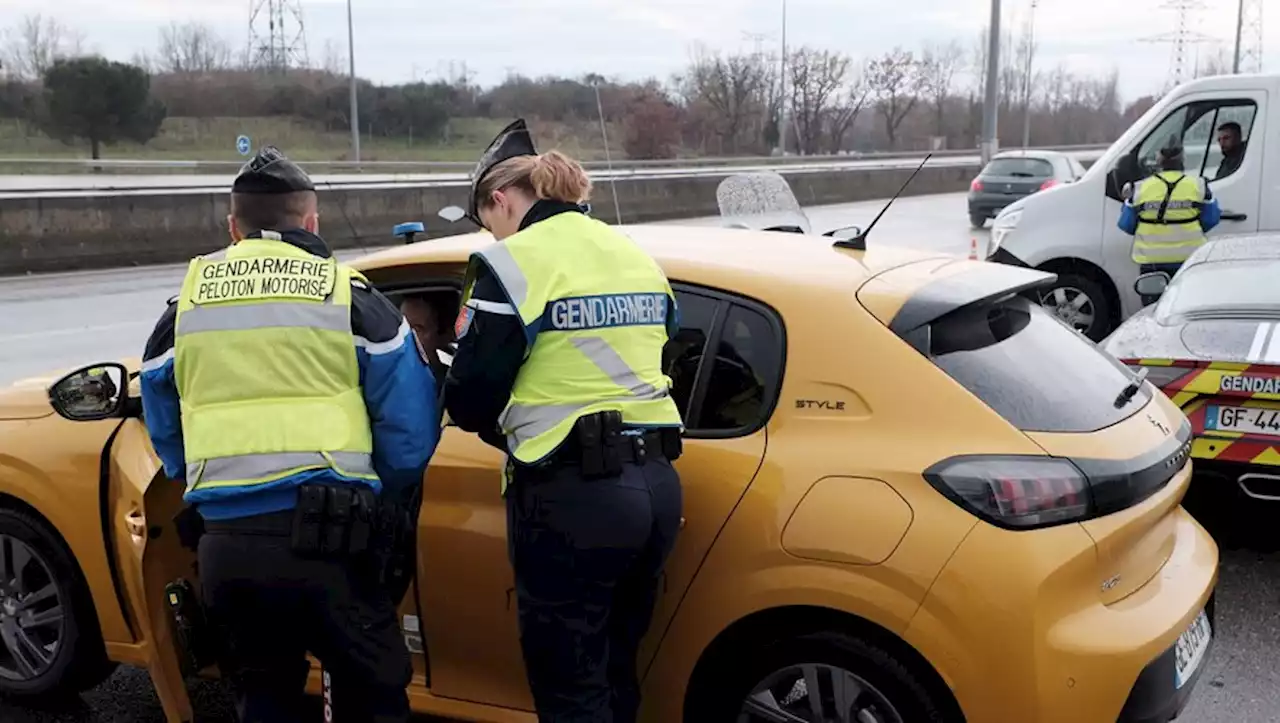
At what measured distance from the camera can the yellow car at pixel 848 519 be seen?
2629mm

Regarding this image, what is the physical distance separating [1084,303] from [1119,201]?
2.91 feet

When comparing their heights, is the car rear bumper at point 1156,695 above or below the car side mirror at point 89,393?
below

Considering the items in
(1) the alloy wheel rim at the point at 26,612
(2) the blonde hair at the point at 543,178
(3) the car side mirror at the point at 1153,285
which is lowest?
(1) the alloy wheel rim at the point at 26,612

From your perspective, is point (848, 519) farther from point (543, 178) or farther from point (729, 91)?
point (729, 91)

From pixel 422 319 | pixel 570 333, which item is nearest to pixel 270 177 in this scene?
pixel 570 333

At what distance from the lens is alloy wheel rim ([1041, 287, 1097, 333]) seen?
384 inches

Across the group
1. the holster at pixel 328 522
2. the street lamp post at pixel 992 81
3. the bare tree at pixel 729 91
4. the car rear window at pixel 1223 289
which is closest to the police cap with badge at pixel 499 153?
the holster at pixel 328 522

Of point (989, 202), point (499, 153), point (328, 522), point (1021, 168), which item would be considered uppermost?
point (499, 153)

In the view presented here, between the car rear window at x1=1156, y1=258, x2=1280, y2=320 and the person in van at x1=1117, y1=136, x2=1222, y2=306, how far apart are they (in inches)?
98.5

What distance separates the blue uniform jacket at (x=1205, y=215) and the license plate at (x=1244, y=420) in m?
4.52

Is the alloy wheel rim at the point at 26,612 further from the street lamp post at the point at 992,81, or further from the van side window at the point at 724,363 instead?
the street lamp post at the point at 992,81

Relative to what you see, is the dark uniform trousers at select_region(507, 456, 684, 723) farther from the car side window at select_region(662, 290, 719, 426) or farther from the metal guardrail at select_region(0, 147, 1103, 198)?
the metal guardrail at select_region(0, 147, 1103, 198)

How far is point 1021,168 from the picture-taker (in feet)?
76.9

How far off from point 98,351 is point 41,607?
7.42 m
